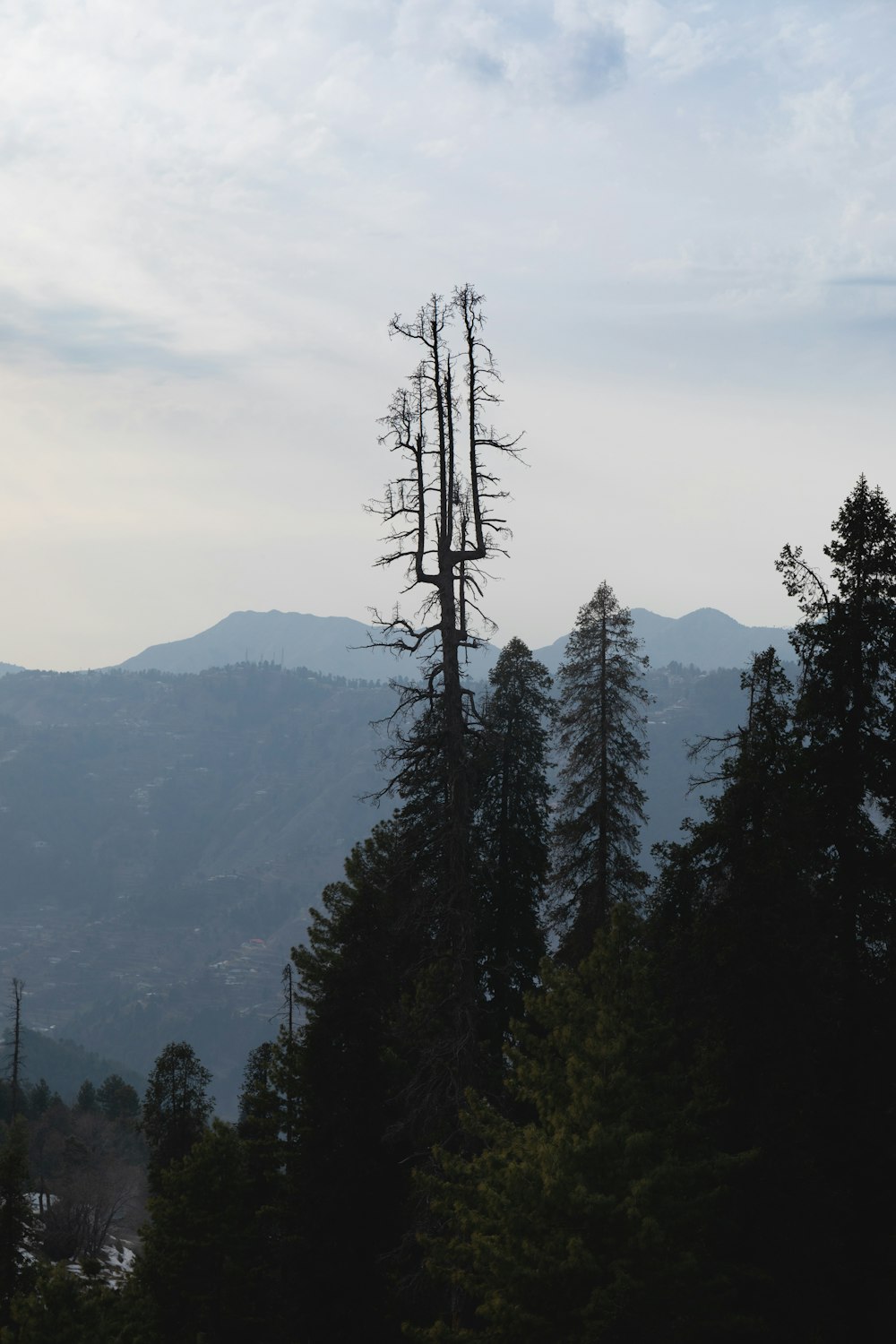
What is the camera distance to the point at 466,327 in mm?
17938

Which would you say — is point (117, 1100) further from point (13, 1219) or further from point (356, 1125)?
point (356, 1125)

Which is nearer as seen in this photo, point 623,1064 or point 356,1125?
point 623,1064

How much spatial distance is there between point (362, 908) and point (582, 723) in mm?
7796

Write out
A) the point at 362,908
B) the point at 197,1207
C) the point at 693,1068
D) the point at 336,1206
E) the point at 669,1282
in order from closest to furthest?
the point at 669,1282, the point at 693,1068, the point at 336,1206, the point at 362,908, the point at 197,1207

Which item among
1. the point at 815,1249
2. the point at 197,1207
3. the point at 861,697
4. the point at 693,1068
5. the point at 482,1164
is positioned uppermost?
the point at 861,697

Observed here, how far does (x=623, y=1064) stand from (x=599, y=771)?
14669 millimetres

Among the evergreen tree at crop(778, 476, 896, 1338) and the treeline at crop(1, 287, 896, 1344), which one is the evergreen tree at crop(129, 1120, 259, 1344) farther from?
the evergreen tree at crop(778, 476, 896, 1338)

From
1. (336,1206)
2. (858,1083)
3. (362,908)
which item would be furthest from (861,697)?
(336,1206)

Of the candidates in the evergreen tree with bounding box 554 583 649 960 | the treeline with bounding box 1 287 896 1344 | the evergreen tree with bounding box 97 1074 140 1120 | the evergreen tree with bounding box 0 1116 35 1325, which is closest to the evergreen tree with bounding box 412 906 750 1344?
the treeline with bounding box 1 287 896 1344

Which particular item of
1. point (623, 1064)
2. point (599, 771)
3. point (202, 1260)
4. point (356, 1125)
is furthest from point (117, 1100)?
point (623, 1064)

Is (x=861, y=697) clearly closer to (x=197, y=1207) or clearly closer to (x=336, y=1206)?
(x=336, y=1206)

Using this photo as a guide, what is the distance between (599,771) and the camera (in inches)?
1163

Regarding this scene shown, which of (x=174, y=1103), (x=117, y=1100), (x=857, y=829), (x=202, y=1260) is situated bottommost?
(x=117, y=1100)

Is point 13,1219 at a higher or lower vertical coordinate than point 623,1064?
lower
